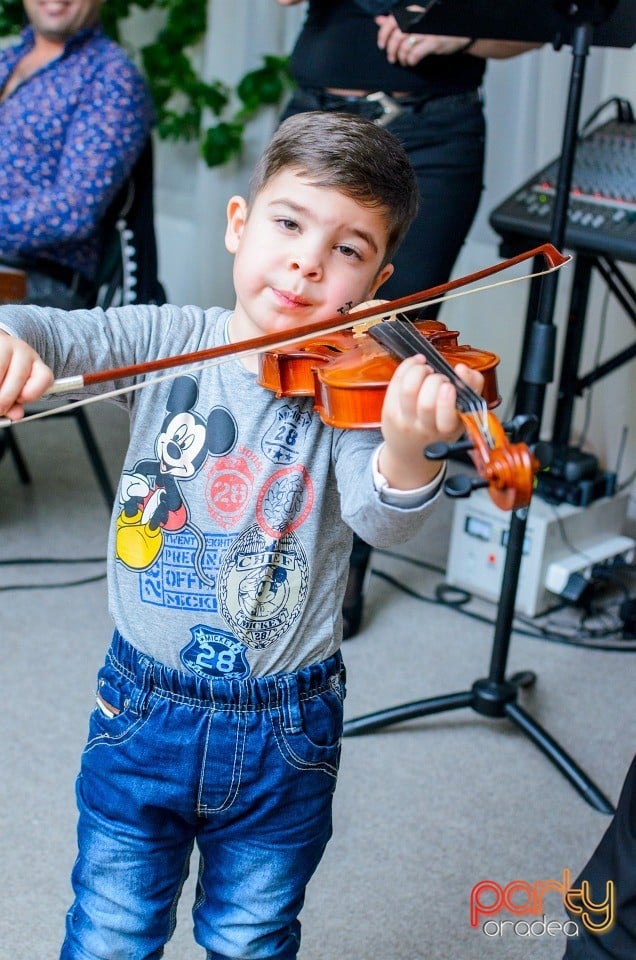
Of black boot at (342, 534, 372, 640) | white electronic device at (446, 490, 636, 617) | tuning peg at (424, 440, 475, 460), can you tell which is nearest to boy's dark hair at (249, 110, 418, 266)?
tuning peg at (424, 440, 475, 460)

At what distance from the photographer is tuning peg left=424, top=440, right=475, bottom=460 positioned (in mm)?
689

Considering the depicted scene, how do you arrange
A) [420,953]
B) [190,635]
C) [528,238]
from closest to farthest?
[190,635] → [420,953] → [528,238]

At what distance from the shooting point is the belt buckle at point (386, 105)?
1808mm

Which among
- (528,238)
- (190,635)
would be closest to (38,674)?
(190,635)

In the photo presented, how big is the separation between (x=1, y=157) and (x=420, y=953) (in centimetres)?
175

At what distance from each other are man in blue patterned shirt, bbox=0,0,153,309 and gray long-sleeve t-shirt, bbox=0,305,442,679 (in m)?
1.34

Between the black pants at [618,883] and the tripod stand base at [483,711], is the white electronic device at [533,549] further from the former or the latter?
the black pants at [618,883]

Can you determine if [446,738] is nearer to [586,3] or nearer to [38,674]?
[38,674]

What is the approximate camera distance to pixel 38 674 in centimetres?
188

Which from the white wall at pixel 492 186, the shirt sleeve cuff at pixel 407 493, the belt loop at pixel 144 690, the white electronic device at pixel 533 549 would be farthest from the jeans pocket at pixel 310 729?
the white wall at pixel 492 186

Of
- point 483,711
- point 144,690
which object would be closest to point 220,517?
point 144,690

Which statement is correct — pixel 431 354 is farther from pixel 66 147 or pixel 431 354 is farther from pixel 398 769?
pixel 66 147

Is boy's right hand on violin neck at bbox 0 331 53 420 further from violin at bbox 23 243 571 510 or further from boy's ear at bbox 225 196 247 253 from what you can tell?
boy's ear at bbox 225 196 247 253

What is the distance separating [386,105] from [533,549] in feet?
2.95
